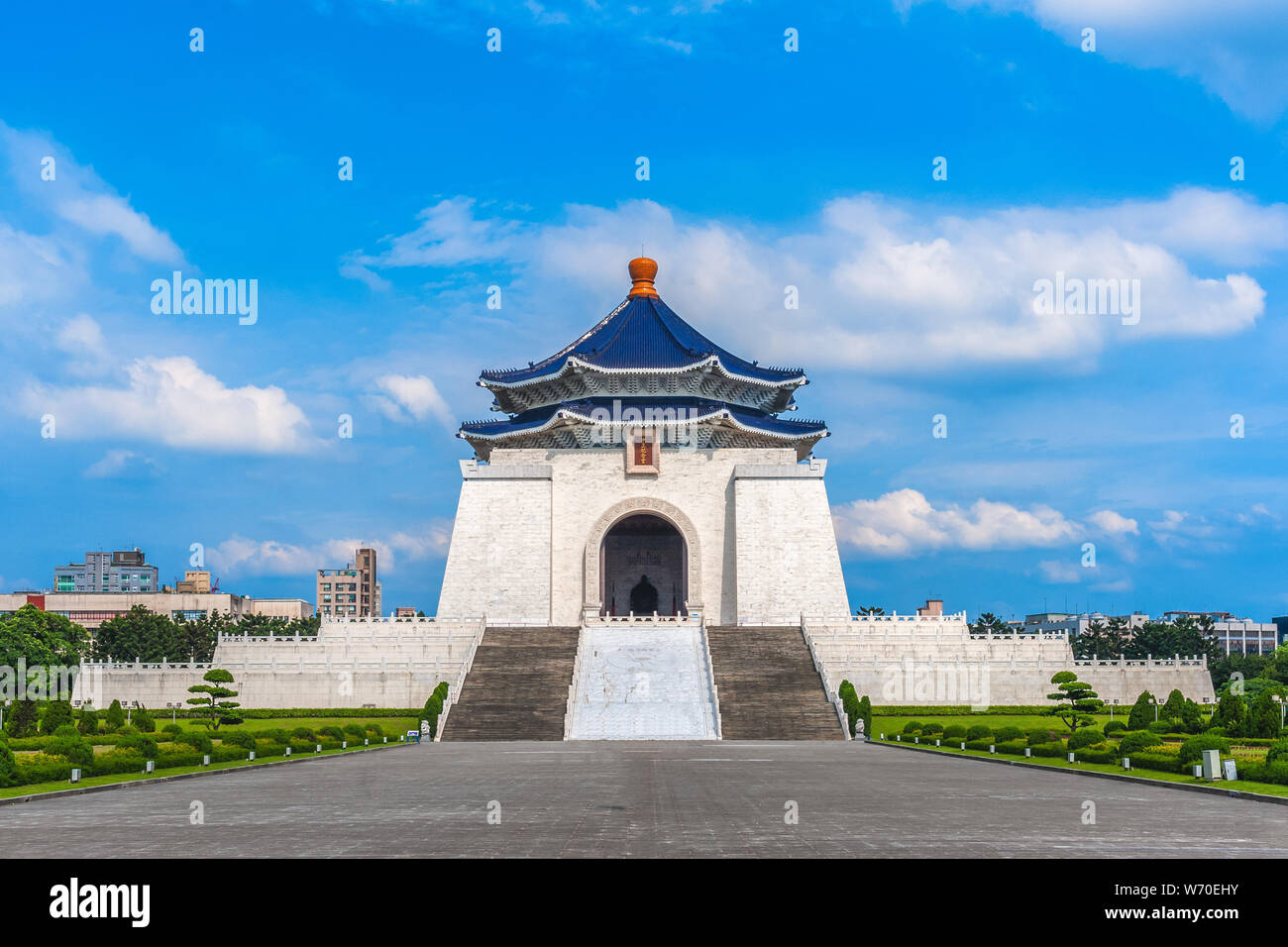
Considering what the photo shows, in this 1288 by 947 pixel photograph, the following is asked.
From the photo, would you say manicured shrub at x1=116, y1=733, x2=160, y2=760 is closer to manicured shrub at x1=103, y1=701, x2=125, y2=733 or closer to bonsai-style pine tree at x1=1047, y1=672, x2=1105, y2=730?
manicured shrub at x1=103, y1=701, x2=125, y2=733

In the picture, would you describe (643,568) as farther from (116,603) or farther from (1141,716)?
(116,603)

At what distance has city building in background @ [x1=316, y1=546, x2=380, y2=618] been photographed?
108 meters

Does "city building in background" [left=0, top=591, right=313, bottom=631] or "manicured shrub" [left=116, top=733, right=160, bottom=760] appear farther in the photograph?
"city building in background" [left=0, top=591, right=313, bottom=631]

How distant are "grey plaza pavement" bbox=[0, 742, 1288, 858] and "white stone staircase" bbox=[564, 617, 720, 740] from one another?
9.68m

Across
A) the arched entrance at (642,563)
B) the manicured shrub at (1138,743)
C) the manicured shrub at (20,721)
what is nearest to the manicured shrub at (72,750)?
the manicured shrub at (20,721)

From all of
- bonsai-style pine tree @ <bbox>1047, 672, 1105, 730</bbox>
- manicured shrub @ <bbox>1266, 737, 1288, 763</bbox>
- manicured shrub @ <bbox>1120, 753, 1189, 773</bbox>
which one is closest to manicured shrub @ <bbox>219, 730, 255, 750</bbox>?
manicured shrub @ <bbox>1120, 753, 1189, 773</bbox>

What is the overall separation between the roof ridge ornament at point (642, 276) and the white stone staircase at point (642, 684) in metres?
16.7

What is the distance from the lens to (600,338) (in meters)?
47.2

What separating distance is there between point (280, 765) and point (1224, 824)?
47.9ft

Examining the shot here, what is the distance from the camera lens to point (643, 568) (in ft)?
163

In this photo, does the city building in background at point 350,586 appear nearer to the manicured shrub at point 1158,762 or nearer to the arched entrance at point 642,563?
the arched entrance at point 642,563
